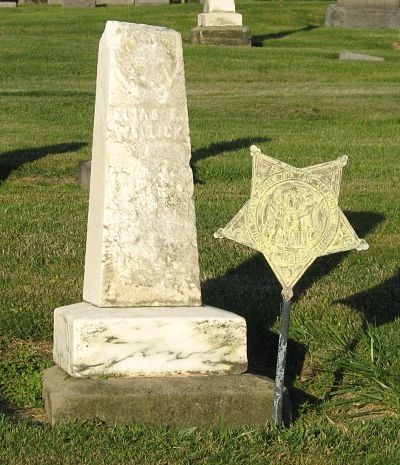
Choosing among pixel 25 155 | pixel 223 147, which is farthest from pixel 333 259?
pixel 223 147

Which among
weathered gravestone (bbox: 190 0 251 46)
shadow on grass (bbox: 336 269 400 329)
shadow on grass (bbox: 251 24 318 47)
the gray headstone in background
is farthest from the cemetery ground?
shadow on grass (bbox: 251 24 318 47)

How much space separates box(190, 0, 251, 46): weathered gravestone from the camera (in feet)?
89.1

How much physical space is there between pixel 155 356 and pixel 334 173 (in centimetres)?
116

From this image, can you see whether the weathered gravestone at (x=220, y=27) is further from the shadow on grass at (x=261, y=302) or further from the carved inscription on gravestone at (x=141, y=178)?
the carved inscription on gravestone at (x=141, y=178)

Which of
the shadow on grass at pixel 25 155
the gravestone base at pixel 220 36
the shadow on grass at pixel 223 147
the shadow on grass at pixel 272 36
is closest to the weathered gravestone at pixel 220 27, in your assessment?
the gravestone base at pixel 220 36

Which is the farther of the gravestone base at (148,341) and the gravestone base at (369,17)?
the gravestone base at (369,17)

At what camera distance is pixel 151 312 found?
5793 millimetres

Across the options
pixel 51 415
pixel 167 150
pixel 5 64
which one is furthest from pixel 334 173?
pixel 5 64

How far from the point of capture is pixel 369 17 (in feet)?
108

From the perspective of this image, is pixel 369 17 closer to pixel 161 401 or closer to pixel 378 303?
pixel 378 303

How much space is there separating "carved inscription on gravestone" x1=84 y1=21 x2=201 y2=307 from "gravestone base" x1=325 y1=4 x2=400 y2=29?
27501 mm

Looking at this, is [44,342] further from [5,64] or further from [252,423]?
[5,64]

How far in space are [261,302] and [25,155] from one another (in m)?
6.89

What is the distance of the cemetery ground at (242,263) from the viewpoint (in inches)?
202
